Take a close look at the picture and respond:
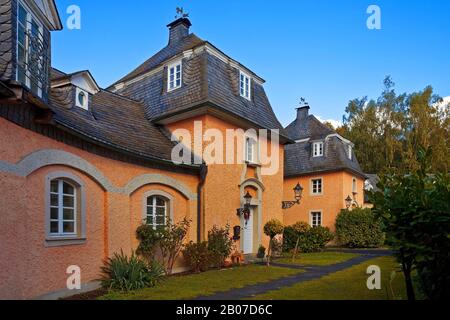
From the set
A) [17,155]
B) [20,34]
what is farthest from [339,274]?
[20,34]

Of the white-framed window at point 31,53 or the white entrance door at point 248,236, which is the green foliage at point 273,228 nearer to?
the white entrance door at point 248,236

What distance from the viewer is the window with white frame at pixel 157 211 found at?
37.3ft

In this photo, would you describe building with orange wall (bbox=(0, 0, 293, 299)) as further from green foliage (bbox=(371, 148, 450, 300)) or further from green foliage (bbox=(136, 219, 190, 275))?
green foliage (bbox=(371, 148, 450, 300))

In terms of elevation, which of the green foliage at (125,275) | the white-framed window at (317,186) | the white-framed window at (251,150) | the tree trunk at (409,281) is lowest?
the green foliage at (125,275)

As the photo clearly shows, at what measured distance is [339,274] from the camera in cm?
1145

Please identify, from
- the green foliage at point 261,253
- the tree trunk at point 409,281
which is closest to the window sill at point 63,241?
the tree trunk at point 409,281

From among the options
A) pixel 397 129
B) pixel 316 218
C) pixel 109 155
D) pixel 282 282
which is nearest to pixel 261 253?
pixel 282 282

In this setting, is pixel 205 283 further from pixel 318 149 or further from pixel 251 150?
→ pixel 318 149

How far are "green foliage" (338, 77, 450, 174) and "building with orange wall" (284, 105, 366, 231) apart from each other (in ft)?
20.7

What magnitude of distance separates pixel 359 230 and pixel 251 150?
1188cm

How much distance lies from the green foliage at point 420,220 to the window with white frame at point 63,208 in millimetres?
6796

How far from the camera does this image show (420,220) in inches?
184

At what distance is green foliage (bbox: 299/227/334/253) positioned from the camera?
19703 mm
